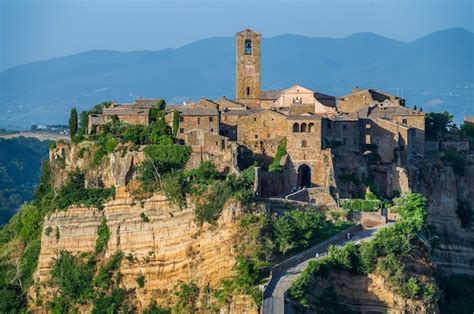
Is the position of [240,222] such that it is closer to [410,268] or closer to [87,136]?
[410,268]

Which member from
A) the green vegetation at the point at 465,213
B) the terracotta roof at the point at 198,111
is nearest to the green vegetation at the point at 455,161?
the green vegetation at the point at 465,213

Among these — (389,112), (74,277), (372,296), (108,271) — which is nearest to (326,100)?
(389,112)

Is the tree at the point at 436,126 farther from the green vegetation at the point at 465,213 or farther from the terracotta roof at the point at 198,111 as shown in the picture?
the terracotta roof at the point at 198,111

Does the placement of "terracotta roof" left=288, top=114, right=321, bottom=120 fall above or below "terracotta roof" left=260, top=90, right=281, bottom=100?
below

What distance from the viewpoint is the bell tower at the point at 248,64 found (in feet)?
225

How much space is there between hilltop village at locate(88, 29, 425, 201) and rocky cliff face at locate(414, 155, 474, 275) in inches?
53.2

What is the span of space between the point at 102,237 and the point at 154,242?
309 centimetres

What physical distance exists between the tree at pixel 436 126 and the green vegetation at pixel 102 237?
59.9 feet

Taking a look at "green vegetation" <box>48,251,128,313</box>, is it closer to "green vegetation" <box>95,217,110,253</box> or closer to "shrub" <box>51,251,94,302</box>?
"shrub" <box>51,251,94,302</box>

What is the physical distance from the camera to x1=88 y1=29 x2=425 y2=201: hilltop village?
55.8 metres

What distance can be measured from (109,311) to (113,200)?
205 inches

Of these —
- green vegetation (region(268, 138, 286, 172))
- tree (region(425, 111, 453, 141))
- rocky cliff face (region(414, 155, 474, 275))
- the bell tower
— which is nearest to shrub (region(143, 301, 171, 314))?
green vegetation (region(268, 138, 286, 172))

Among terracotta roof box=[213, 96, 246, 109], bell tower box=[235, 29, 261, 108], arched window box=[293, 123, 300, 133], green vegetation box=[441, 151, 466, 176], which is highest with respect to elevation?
bell tower box=[235, 29, 261, 108]

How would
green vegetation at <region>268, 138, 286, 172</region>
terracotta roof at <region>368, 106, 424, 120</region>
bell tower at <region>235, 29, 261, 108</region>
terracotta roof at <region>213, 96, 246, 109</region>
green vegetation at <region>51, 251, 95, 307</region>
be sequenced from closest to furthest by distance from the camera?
green vegetation at <region>51, 251, 95, 307</region>
green vegetation at <region>268, 138, 286, 172</region>
terracotta roof at <region>368, 106, 424, 120</region>
terracotta roof at <region>213, 96, 246, 109</region>
bell tower at <region>235, 29, 261, 108</region>
